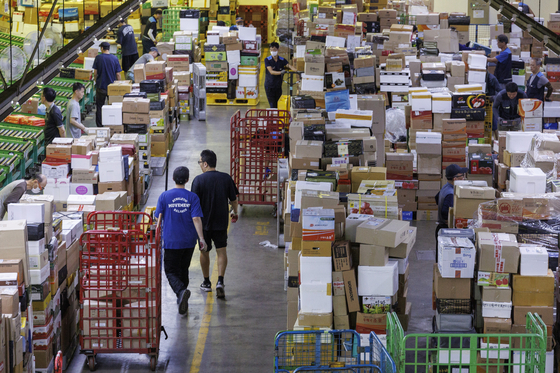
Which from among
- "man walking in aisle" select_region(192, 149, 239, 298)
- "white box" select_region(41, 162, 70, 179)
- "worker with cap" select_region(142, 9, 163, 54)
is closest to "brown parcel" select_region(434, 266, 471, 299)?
"man walking in aisle" select_region(192, 149, 239, 298)

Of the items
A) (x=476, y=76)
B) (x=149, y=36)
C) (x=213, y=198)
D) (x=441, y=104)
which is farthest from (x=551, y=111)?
(x=149, y=36)

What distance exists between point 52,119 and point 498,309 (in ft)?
26.3

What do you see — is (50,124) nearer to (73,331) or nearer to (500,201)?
(73,331)

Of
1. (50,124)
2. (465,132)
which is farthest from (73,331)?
(465,132)

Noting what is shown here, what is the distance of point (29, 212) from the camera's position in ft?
21.0

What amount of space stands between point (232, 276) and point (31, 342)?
383 centimetres

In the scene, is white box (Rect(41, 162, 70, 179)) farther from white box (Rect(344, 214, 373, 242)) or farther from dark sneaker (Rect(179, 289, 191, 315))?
white box (Rect(344, 214, 373, 242))

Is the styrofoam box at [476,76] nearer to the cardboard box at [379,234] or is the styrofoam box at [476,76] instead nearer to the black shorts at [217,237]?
the black shorts at [217,237]

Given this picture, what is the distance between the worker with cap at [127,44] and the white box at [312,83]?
22.3 ft

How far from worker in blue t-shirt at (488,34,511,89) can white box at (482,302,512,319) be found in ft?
34.8

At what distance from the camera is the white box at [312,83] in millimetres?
12750

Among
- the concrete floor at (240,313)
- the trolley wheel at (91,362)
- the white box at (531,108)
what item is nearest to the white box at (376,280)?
the concrete floor at (240,313)

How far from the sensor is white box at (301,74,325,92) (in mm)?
12750

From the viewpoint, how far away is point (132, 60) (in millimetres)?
18453
